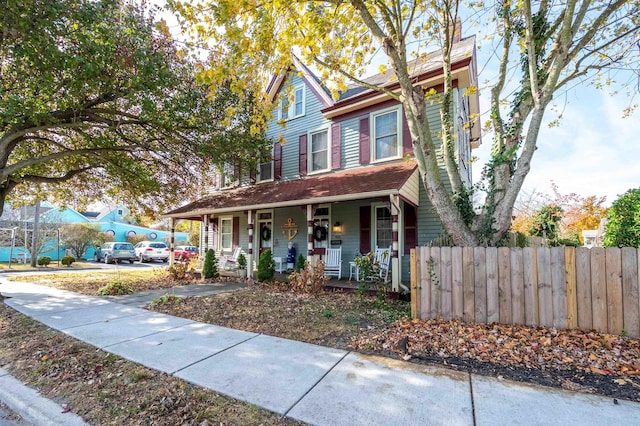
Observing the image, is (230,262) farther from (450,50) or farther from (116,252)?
(116,252)

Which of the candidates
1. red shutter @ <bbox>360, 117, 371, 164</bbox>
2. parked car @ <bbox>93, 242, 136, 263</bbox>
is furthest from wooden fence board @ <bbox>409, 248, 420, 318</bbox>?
parked car @ <bbox>93, 242, 136, 263</bbox>

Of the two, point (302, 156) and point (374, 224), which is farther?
point (302, 156)

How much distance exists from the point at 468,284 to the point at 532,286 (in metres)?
0.87

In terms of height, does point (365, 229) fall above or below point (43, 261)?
above

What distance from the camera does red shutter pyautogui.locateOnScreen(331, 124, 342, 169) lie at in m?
11.0

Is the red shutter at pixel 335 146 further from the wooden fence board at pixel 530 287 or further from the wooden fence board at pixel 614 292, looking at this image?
the wooden fence board at pixel 614 292

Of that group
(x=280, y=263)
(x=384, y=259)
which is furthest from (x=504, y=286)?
(x=280, y=263)

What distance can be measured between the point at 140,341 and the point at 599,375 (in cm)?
572

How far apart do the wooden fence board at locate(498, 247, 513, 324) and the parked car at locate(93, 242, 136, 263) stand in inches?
890

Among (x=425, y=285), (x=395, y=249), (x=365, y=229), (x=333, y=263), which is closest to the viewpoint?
(x=425, y=285)

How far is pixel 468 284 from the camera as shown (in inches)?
196

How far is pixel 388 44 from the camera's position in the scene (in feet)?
18.4

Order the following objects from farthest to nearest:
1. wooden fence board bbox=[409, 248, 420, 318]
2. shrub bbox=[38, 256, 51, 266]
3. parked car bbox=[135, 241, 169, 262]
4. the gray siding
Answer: parked car bbox=[135, 241, 169, 262] → shrub bbox=[38, 256, 51, 266] → the gray siding → wooden fence board bbox=[409, 248, 420, 318]

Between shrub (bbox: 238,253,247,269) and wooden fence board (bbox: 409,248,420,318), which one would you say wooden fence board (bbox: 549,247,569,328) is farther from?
shrub (bbox: 238,253,247,269)
